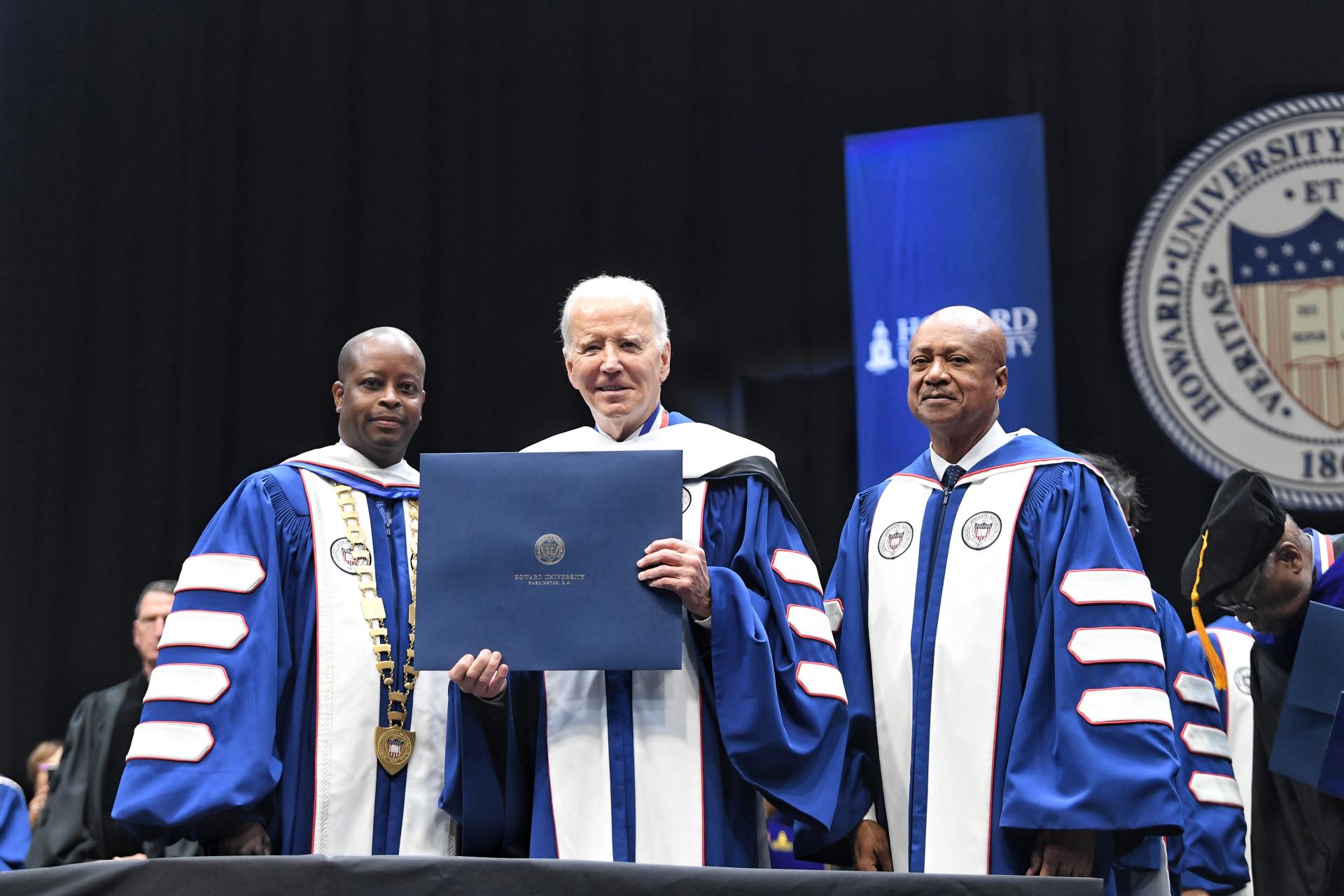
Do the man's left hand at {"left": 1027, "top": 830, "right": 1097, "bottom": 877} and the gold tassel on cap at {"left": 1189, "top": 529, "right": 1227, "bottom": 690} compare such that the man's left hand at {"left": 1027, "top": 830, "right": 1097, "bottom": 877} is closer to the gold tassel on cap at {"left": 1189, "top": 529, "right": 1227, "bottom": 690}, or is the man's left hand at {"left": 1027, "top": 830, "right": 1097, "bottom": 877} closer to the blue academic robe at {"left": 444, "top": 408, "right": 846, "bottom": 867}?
the blue academic robe at {"left": 444, "top": 408, "right": 846, "bottom": 867}

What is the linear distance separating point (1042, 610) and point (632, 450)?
971 mm

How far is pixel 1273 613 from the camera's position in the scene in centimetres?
Answer: 368

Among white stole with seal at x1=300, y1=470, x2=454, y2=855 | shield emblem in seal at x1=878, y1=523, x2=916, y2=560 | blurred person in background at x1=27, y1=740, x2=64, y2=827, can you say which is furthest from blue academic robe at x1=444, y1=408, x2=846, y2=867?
blurred person in background at x1=27, y1=740, x2=64, y2=827

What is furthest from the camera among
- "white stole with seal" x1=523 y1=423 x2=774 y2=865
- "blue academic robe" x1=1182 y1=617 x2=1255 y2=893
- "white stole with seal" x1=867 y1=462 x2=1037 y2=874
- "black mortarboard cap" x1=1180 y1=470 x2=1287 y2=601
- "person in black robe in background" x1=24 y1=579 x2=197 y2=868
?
"person in black robe in background" x1=24 y1=579 x2=197 y2=868

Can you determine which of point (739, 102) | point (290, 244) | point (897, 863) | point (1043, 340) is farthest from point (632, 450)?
point (290, 244)

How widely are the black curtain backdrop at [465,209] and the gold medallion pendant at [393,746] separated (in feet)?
9.09

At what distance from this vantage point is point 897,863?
306 centimetres

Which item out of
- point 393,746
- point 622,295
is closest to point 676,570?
point 622,295

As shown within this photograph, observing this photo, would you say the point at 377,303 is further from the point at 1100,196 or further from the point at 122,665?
the point at 1100,196

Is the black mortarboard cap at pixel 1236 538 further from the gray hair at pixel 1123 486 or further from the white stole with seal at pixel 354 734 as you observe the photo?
the white stole with seal at pixel 354 734

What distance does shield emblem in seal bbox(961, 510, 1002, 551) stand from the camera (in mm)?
3111

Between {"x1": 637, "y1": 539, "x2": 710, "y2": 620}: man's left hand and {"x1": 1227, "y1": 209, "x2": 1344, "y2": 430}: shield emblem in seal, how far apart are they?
11.4ft

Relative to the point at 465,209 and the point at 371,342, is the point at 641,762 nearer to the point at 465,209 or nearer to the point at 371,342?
the point at 371,342

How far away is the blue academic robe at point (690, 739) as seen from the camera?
282cm
